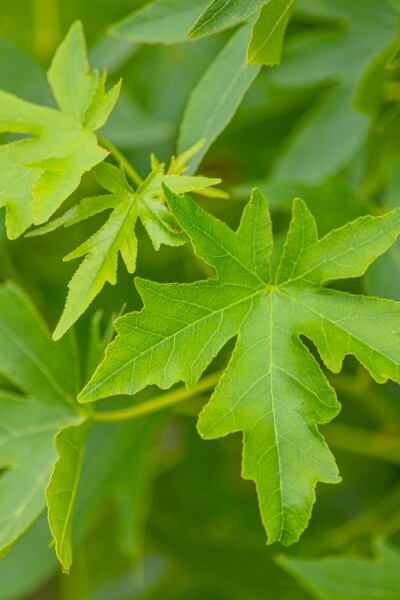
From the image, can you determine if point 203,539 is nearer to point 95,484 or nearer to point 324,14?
point 95,484

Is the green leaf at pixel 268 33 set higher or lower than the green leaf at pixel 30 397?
higher

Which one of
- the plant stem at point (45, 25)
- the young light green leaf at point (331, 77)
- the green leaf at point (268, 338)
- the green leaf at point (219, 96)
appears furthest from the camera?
the plant stem at point (45, 25)

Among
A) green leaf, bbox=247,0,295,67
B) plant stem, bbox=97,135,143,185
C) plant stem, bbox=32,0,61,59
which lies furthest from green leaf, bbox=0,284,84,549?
plant stem, bbox=32,0,61,59

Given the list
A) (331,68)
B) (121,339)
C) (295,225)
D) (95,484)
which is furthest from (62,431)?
(331,68)

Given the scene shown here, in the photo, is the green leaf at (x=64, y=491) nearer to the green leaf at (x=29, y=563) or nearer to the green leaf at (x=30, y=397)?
the green leaf at (x=30, y=397)

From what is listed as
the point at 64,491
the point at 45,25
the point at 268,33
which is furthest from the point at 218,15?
the point at 45,25

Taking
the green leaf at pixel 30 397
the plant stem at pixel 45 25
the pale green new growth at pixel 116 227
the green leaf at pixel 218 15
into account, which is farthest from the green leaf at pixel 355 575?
the plant stem at pixel 45 25

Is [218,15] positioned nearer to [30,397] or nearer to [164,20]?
[164,20]

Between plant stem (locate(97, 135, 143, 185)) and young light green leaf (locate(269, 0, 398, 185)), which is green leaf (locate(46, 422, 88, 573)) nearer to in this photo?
plant stem (locate(97, 135, 143, 185))
